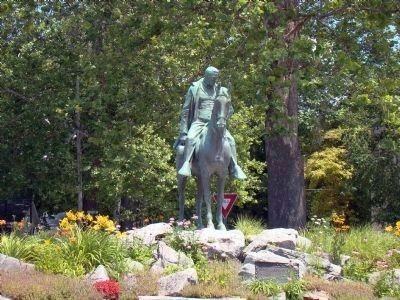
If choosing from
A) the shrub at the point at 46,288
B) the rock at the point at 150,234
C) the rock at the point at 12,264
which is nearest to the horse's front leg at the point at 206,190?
the rock at the point at 150,234

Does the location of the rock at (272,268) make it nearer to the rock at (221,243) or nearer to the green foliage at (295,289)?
the green foliage at (295,289)

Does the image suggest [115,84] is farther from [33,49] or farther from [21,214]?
[21,214]

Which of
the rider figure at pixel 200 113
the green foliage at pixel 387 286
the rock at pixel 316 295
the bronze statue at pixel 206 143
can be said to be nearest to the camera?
the rock at pixel 316 295

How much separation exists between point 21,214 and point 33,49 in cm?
641

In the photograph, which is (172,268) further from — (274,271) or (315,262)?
(315,262)

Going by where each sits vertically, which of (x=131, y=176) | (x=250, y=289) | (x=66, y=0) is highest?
(x=66, y=0)

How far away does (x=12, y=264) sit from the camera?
10977 millimetres

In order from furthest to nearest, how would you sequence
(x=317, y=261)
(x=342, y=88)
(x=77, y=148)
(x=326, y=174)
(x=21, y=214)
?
(x=326, y=174) → (x=21, y=214) → (x=77, y=148) → (x=342, y=88) → (x=317, y=261)

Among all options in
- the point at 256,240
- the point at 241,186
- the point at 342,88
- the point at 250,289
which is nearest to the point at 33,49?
the point at 241,186

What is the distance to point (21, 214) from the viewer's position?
28.2 meters

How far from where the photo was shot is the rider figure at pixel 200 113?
43.0 ft

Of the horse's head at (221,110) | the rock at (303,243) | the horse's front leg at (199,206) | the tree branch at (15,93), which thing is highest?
the tree branch at (15,93)

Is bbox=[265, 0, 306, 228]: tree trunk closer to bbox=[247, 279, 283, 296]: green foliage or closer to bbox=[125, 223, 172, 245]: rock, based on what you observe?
bbox=[125, 223, 172, 245]: rock

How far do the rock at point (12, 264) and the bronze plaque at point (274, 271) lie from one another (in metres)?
3.36
